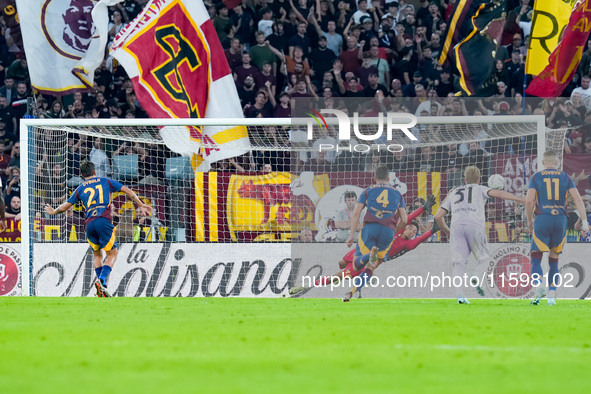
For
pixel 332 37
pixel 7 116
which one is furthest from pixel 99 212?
pixel 332 37

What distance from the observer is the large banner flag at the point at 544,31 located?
1484cm

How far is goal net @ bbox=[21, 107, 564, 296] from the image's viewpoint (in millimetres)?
15094

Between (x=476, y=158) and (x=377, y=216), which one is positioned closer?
(x=377, y=216)

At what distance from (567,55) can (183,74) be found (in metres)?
6.78

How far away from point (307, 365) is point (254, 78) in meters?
14.6

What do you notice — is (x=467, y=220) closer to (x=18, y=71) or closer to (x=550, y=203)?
(x=550, y=203)

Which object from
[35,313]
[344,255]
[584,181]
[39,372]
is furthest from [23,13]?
[39,372]

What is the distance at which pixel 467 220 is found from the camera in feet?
43.3

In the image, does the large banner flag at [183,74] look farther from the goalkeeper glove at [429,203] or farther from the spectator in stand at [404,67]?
the spectator in stand at [404,67]

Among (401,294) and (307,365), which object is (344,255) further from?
(307,365)

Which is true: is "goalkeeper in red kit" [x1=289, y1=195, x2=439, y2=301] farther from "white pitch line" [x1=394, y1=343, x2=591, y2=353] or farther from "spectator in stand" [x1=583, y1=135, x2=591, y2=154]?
"white pitch line" [x1=394, y1=343, x2=591, y2=353]

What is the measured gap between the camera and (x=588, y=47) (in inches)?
765

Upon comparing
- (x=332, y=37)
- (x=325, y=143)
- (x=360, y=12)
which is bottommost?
(x=325, y=143)

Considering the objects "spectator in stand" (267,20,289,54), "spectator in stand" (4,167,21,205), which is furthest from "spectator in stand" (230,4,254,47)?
"spectator in stand" (4,167,21,205)
